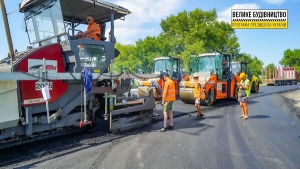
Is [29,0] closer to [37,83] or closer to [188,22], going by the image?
[37,83]

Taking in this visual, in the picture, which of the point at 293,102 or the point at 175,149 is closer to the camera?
the point at 175,149

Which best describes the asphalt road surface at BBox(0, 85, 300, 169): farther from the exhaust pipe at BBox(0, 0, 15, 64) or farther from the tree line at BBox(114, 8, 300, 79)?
the tree line at BBox(114, 8, 300, 79)

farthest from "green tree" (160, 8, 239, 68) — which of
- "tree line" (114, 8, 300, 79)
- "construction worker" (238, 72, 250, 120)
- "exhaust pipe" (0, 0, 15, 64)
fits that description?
"exhaust pipe" (0, 0, 15, 64)

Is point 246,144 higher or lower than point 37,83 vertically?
lower

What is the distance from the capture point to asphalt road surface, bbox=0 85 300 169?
3840 mm

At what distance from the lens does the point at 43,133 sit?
4.80m

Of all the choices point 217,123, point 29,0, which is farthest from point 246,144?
point 29,0

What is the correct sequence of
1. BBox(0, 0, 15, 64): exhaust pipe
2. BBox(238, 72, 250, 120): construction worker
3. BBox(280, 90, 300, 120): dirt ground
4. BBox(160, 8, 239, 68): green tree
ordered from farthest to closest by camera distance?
BBox(160, 8, 239, 68): green tree
BBox(280, 90, 300, 120): dirt ground
BBox(238, 72, 250, 120): construction worker
BBox(0, 0, 15, 64): exhaust pipe

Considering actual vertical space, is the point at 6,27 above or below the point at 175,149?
above

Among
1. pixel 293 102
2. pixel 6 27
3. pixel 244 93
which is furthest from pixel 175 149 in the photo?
pixel 293 102

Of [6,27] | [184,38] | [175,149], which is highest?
[184,38]

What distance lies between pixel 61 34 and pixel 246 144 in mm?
4639

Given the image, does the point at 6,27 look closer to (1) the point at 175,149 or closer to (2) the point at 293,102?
(1) the point at 175,149

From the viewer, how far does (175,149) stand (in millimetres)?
4566
